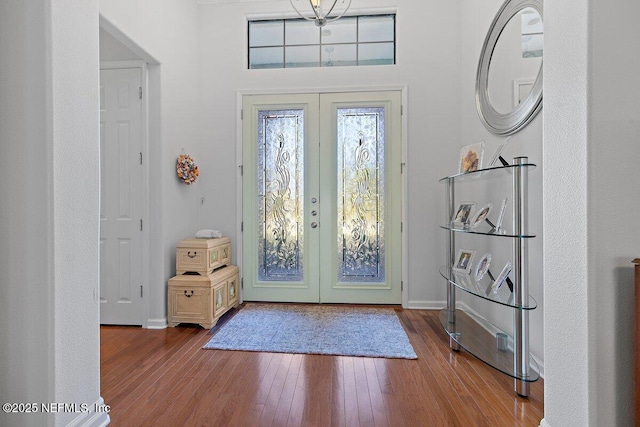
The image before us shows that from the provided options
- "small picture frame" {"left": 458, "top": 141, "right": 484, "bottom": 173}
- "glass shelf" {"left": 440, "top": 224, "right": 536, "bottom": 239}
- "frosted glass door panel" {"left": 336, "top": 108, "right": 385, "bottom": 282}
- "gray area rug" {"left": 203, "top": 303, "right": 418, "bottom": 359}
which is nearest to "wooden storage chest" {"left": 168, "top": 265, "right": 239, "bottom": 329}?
"gray area rug" {"left": 203, "top": 303, "right": 418, "bottom": 359}

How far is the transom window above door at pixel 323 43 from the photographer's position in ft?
12.0

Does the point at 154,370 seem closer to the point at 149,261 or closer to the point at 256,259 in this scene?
the point at 149,261

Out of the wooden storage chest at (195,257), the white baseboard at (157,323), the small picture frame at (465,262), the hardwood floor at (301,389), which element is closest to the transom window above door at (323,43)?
the wooden storage chest at (195,257)

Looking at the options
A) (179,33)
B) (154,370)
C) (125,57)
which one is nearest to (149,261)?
(154,370)

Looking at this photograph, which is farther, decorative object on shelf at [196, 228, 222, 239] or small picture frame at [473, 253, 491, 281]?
decorative object on shelf at [196, 228, 222, 239]

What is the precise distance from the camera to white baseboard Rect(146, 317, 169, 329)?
298 cm

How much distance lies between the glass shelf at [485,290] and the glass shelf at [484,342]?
0.35m

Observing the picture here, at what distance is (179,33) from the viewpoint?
3.29 meters

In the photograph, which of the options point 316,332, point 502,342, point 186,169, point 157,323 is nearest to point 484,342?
point 502,342

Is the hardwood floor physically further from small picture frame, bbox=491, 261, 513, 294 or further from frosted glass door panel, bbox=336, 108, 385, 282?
frosted glass door panel, bbox=336, 108, 385, 282

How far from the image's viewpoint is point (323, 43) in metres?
3.72

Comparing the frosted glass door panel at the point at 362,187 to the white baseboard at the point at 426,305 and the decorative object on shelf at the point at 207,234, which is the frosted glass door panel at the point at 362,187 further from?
the decorative object on shelf at the point at 207,234

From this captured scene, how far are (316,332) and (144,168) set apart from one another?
206 cm

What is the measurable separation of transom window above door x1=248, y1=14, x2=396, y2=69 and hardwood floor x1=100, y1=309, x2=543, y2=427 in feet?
9.64
